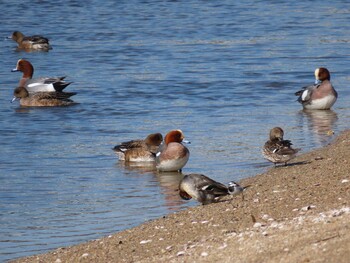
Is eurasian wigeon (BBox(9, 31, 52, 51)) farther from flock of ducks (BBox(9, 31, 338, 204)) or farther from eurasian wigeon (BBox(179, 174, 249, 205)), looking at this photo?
eurasian wigeon (BBox(179, 174, 249, 205))

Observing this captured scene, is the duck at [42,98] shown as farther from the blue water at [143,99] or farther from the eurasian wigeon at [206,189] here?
the eurasian wigeon at [206,189]

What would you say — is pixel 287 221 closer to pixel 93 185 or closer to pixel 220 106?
Result: pixel 93 185

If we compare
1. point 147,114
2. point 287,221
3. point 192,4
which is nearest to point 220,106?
point 147,114

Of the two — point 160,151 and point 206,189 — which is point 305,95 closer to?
point 160,151

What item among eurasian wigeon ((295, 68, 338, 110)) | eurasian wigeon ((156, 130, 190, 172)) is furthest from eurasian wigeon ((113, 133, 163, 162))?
eurasian wigeon ((295, 68, 338, 110))

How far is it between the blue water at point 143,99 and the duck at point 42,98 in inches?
14.7

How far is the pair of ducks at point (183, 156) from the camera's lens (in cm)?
987

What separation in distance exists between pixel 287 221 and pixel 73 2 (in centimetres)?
2932

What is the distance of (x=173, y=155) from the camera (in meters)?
12.7

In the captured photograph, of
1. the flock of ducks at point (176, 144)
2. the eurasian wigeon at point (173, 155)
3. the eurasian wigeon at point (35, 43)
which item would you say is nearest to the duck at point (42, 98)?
the flock of ducks at point (176, 144)

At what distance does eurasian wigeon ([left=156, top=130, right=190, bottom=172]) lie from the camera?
12.8 m

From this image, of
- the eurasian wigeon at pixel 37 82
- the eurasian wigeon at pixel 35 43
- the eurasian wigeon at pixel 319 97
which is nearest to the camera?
the eurasian wigeon at pixel 319 97

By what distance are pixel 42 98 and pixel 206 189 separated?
33.7 ft

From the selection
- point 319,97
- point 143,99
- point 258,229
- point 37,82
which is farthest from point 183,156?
point 37,82
